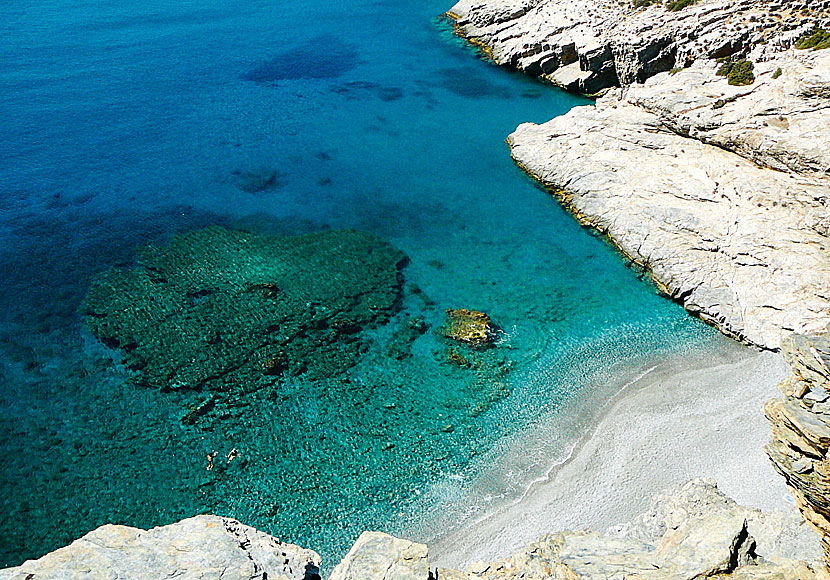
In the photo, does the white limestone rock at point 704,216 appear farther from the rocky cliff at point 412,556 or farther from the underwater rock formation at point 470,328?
the rocky cliff at point 412,556

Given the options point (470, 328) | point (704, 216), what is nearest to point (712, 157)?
point (704, 216)

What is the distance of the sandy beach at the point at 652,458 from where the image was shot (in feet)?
77.8

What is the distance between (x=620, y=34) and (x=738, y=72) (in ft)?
46.1

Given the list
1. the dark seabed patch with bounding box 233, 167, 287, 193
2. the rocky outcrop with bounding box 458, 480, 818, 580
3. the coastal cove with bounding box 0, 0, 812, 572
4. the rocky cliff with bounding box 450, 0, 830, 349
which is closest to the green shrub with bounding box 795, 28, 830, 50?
the rocky cliff with bounding box 450, 0, 830, 349

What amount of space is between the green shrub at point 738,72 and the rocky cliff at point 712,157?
123mm

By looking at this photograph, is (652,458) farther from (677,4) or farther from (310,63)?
(310,63)

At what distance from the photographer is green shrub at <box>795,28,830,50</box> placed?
41.3 metres

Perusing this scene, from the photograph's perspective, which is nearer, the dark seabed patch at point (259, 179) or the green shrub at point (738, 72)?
the green shrub at point (738, 72)

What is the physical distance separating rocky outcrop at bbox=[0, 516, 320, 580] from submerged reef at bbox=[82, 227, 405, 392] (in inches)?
Answer: 528

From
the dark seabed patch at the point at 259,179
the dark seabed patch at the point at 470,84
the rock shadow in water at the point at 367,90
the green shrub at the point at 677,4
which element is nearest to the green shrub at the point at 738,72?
the green shrub at the point at 677,4

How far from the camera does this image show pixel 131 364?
31422mm

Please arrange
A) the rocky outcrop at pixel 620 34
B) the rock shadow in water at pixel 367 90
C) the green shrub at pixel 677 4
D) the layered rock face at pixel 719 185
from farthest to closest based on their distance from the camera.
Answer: the rock shadow in water at pixel 367 90
the green shrub at pixel 677 4
the rocky outcrop at pixel 620 34
the layered rock face at pixel 719 185

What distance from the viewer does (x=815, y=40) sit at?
1662 inches

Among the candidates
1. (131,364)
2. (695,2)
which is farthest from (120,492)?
(695,2)
